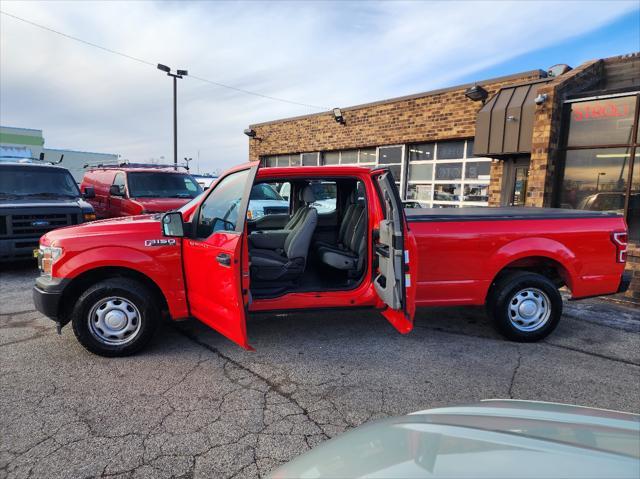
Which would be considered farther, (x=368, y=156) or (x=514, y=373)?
(x=368, y=156)

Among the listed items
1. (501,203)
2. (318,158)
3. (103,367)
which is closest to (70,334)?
(103,367)

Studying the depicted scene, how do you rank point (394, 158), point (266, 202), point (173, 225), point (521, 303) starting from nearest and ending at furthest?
point (173, 225) → point (521, 303) → point (266, 202) → point (394, 158)

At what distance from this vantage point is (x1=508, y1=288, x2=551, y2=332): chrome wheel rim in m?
4.52

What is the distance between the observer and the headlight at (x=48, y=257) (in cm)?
385

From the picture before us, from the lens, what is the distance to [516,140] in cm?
847

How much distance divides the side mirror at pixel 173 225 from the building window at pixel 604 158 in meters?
6.96

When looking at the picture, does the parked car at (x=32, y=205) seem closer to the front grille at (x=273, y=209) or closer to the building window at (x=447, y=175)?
the front grille at (x=273, y=209)

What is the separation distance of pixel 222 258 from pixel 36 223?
5.63 metres

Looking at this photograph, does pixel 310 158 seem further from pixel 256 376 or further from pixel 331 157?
pixel 256 376

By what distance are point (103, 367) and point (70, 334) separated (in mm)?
1127

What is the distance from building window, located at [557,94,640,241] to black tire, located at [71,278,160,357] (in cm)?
729

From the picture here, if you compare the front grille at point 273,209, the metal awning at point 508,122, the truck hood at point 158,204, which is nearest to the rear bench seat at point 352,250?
the front grille at point 273,209

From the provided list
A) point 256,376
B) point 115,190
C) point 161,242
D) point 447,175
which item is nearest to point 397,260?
point 256,376

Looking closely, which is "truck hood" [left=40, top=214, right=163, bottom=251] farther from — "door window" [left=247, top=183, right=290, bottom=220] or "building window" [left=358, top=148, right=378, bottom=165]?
"building window" [left=358, top=148, right=378, bottom=165]
